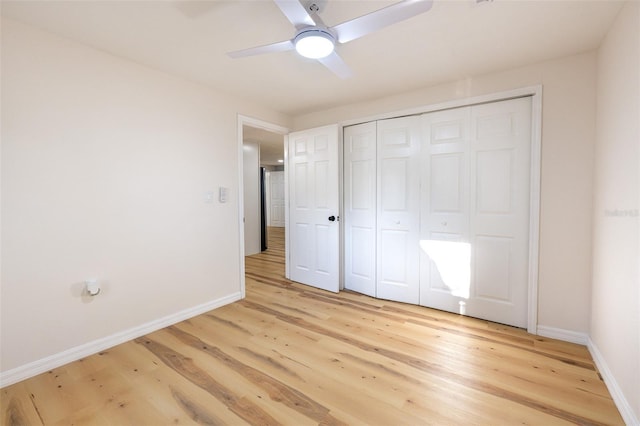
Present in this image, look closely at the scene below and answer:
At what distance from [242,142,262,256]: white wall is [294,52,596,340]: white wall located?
175 inches

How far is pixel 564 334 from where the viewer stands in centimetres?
231

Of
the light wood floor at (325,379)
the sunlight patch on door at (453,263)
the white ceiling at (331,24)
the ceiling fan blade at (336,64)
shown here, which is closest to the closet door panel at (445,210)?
the sunlight patch on door at (453,263)

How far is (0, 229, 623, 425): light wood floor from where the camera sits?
1548mm

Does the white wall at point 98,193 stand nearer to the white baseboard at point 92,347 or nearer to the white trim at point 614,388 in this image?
the white baseboard at point 92,347

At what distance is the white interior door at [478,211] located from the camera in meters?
2.49

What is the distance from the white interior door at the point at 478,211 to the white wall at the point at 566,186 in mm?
138

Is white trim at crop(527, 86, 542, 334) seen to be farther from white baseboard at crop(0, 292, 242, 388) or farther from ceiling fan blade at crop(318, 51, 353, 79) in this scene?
white baseboard at crop(0, 292, 242, 388)

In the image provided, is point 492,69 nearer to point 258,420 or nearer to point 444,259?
point 444,259

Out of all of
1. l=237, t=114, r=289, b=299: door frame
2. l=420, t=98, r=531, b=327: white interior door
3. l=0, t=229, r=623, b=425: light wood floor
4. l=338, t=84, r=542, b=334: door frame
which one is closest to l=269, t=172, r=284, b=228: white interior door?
l=237, t=114, r=289, b=299: door frame

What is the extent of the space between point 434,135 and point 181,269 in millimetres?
2929

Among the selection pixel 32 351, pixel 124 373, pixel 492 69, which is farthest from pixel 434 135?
pixel 32 351

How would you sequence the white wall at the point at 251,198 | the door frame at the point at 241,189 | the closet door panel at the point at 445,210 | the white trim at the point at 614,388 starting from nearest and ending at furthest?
the white trim at the point at 614,388 → the closet door panel at the point at 445,210 → the door frame at the point at 241,189 → the white wall at the point at 251,198

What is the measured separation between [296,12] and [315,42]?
231mm

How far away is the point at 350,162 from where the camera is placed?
11.4ft
